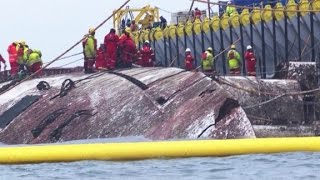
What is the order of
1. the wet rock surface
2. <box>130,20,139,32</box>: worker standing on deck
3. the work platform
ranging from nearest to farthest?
the wet rock surface < the work platform < <box>130,20,139,32</box>: worker standing on deck

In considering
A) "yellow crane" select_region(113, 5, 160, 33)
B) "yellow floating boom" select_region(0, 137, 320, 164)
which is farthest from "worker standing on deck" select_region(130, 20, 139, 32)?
"yellow floating boom" select_region(0, 137, 320, 164)

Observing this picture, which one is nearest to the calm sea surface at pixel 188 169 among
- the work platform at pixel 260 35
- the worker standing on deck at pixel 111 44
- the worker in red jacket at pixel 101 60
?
the worker standing on deck at pixel 111 44

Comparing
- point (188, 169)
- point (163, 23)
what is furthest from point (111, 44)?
point (163, 23)

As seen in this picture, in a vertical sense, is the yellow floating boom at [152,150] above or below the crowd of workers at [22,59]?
below

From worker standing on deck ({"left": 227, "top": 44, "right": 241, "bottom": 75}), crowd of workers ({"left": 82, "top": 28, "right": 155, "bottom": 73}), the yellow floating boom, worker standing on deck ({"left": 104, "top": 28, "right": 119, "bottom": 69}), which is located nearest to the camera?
the yellow floating boom

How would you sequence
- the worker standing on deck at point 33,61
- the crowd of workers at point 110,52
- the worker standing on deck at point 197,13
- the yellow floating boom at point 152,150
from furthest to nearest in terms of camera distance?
the worker standing on deck at point 197,13 < the worker standing on deck at point 33,61 < the crowd of workers at point 110,52 < the yellow floating boom at point 152,150

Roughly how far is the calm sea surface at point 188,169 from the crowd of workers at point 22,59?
47.7 feet

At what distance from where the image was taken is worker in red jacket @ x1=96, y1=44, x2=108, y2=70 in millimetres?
29866

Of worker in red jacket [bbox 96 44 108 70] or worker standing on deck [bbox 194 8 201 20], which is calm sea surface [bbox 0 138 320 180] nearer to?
worker in red jacket [bbox 96 44 108 70]

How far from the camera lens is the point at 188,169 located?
667 inches

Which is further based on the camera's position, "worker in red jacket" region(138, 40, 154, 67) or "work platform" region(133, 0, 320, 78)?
"work platform" region(133, 0, 320, 78)

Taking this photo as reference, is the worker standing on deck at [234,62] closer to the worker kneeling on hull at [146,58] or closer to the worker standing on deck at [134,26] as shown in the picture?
the worker kneeling on hull at [146,58]

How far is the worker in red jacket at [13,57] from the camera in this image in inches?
1323

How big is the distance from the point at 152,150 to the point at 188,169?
1227 mm
